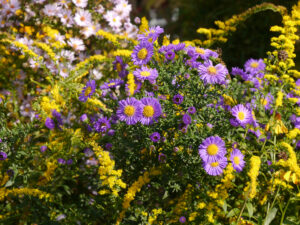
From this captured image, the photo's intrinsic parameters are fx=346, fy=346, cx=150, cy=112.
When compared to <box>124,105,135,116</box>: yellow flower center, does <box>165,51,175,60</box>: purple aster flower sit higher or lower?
higher

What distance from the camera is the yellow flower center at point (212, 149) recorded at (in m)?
1.30

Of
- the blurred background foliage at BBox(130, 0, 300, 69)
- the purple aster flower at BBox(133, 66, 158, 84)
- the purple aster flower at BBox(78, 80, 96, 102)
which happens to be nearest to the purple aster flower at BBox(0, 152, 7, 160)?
the purple aster flower at BBox(78, 80, 96, 102)

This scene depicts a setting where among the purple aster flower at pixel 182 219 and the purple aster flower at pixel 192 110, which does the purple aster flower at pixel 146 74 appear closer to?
the purple aster flower at pixel 192 110

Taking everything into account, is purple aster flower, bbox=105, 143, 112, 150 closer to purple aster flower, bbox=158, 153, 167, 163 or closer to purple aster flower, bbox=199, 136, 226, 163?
purple aster flower, bbox=158, 153, 167, 163

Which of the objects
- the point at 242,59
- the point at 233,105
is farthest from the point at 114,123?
the point at 242,59

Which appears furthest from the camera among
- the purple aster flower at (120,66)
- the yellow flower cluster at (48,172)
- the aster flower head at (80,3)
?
the aster flower head at (80,3)

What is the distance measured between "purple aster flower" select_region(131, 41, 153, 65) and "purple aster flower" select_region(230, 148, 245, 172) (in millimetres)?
521

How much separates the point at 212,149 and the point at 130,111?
1.13ft

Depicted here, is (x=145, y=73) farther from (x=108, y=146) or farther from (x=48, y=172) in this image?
(x=48, y=172)

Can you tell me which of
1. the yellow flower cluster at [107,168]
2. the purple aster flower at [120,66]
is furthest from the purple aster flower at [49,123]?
the purple aster flower at [120,66]

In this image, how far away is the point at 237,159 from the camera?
1374 millimetres

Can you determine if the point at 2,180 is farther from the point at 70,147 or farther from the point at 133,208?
the point at 133,208

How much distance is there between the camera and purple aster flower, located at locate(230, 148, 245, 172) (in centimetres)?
137

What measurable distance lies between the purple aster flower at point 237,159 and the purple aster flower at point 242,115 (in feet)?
0.37
